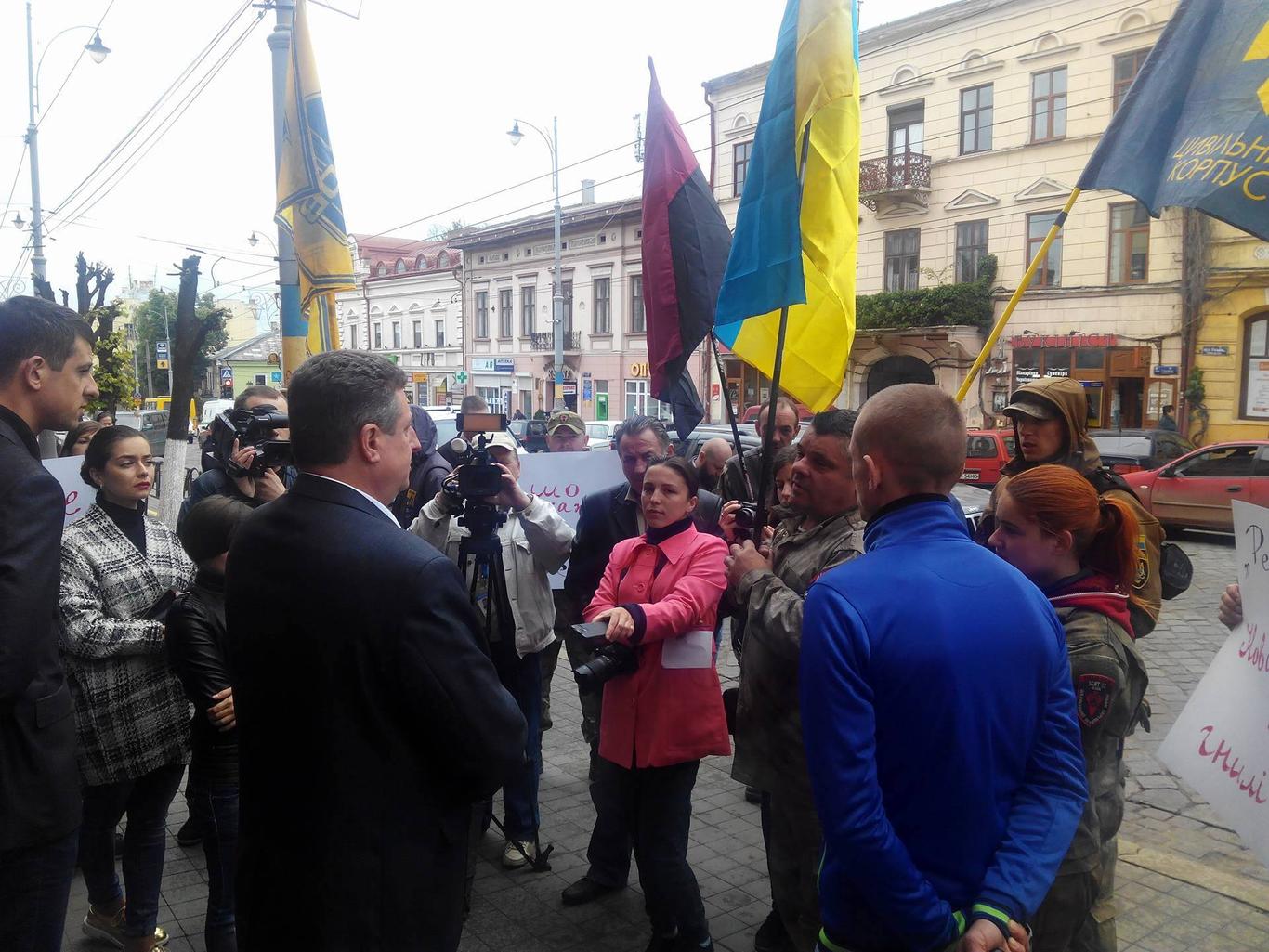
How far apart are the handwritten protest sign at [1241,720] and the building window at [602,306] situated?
123ft

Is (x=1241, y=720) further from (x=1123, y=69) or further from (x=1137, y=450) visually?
(x=1123, y=69)

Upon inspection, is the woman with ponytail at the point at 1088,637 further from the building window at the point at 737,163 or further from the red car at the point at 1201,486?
the building window at the point at 737,163

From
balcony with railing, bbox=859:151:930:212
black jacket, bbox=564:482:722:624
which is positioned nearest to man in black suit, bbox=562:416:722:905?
black jacket, bbox=564:482:722:624

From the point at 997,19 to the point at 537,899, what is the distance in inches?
1100

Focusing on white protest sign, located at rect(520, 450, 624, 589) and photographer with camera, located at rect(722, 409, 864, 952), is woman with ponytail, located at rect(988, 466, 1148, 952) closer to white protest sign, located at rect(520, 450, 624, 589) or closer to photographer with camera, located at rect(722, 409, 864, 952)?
photographer with camera, located at rect(722, 409, 864, 952)

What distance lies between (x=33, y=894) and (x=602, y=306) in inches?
1509

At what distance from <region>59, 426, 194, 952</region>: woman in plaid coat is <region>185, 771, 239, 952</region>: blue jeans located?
23cm

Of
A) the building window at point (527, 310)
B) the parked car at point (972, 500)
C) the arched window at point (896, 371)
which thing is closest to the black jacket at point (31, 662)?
the parked car at point (972, 500)

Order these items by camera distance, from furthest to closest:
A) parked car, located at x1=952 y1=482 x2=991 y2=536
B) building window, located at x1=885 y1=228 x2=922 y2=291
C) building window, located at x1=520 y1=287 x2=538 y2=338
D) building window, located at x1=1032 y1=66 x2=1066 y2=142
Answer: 1. building window, located at x1=520 y1=287 x2=538 y2=338
2. building window, located at x1=885 y1=228 x2=922 y2=291
3. building window, located at x1=1032 y1=66 x2=1066 y2=142
4. parked car, located at x1=952 y1=482 x2=991 y2=536

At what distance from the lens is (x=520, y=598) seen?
4340 mm

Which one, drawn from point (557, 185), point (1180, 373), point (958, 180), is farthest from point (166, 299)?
point (1180, 373)

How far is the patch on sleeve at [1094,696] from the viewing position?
2514mm

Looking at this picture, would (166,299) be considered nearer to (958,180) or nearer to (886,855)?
(958,180)

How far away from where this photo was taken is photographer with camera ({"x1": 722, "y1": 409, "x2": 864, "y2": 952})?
2.80 meters
